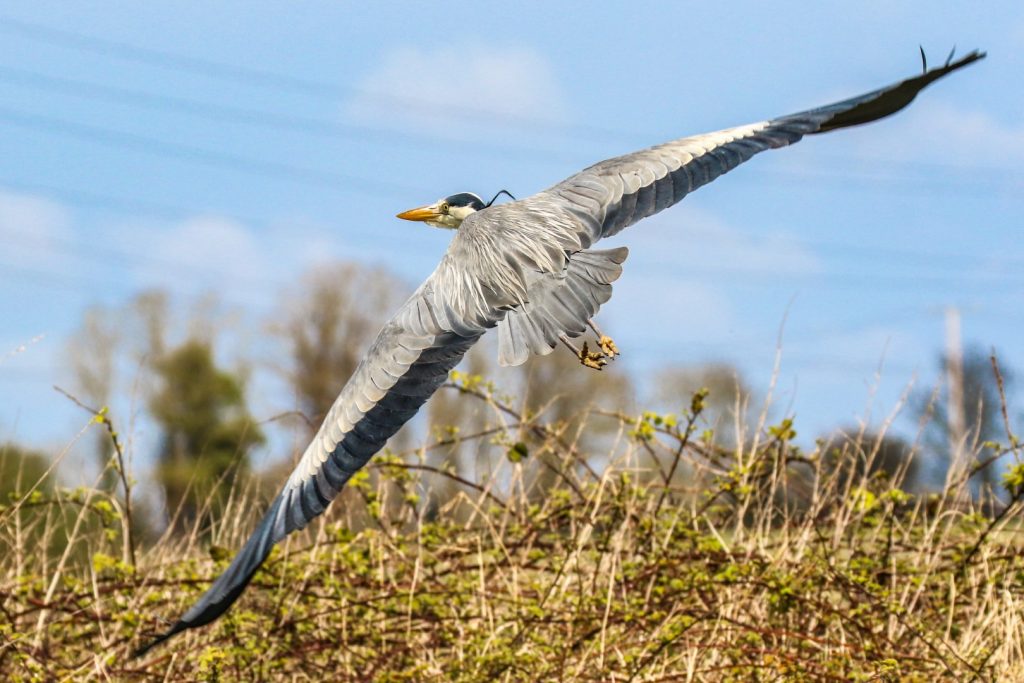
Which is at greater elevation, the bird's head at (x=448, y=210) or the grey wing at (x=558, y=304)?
the bird's head at (x=448, y=210)

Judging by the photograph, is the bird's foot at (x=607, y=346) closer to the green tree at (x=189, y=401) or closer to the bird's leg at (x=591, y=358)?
the bird's leg at (x=591, y=358)

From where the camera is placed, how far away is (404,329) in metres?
5.28

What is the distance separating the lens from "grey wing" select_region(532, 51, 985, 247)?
5695 mm

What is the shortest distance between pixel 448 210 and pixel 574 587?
6.80 feet

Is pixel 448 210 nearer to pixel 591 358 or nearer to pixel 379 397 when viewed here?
pixel 591 358

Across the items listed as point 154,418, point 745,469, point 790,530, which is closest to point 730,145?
point 745,469

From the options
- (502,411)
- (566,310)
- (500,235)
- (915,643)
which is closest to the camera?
(566,310)

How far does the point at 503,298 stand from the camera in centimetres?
532

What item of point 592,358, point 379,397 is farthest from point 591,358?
point 379,397

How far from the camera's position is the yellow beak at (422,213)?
7074mm

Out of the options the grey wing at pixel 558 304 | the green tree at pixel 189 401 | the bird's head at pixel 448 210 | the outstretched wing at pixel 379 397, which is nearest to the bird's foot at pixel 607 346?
the grey wing at pixel 558 304

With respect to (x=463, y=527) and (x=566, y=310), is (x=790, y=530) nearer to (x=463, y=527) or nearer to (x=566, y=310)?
(x=463, y=527)

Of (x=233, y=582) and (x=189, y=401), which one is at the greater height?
(x=233, y=582)

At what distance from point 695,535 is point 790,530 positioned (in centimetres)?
84
